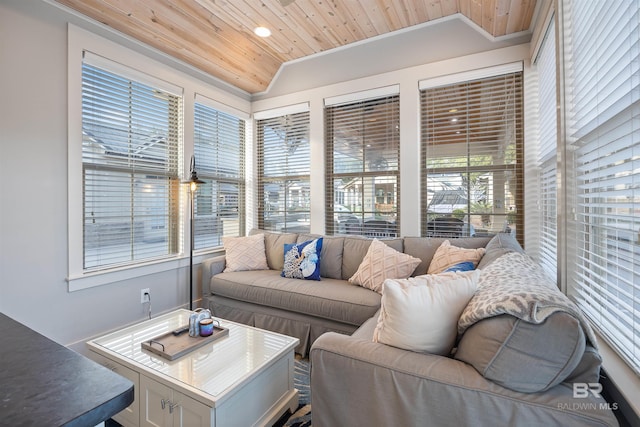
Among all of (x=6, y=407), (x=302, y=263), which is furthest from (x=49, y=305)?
(x=6, y=407)

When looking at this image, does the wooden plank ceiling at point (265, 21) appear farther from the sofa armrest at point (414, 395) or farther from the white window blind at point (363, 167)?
the sofa armrest at point (414, 395)

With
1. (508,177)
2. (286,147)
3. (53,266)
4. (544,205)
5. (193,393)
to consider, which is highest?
(286,147)

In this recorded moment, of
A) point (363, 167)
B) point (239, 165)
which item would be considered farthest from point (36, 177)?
point (363, 167)

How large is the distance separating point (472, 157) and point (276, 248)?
7.04 ft

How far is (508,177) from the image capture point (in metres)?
2.72

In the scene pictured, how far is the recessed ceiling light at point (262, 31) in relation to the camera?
2843mm

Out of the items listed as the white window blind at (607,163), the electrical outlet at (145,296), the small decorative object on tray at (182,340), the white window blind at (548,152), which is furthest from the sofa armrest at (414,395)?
the electrical outlet at (145,296)

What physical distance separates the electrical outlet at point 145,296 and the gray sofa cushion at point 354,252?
6.03ft

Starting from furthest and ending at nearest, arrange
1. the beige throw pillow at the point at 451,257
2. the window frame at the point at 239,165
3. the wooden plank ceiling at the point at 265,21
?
the window frame at the point at 239,165 < the wooden plank ceiling at the point at 265,21 < the beige throw pillow at the point at 451,257

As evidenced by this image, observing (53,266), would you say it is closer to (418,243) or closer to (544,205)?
(418,243)

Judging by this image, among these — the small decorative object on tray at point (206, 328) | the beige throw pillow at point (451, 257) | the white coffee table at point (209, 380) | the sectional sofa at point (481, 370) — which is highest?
the beige throw pillow at point (451, 257)

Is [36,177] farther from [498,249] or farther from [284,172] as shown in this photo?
[498,249]

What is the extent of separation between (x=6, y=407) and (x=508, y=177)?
10.5ft

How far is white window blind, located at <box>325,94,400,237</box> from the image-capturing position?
3.19m
